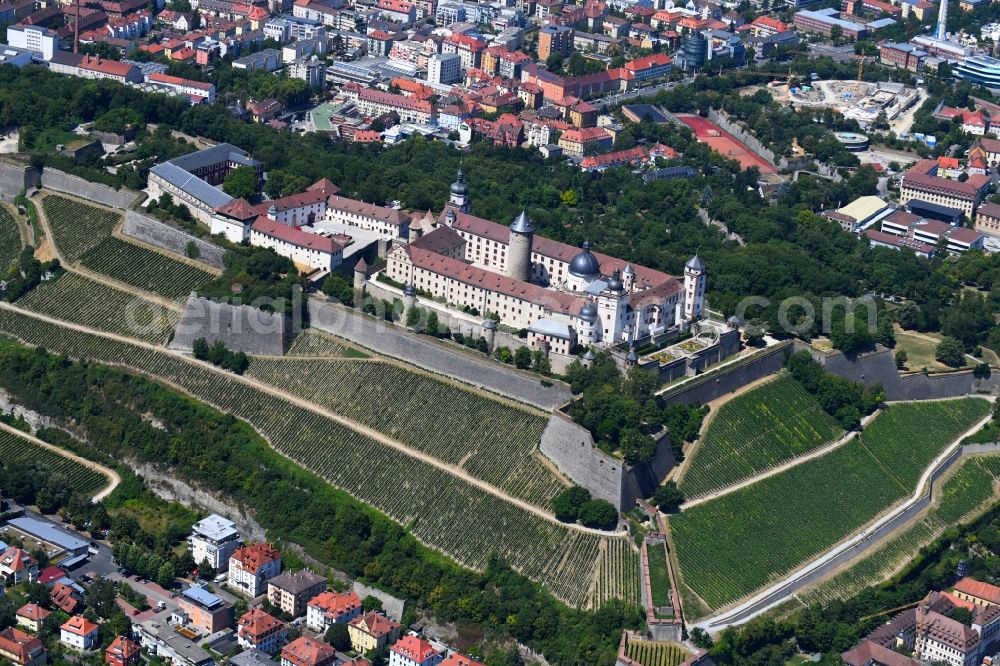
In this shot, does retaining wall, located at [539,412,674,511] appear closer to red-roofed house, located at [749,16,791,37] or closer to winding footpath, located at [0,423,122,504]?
winding footpath, located at [0,423,122,504]

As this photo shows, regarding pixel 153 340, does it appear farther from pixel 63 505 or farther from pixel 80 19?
pixel 80 19

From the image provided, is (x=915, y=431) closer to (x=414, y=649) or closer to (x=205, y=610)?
(x=414, y=649)

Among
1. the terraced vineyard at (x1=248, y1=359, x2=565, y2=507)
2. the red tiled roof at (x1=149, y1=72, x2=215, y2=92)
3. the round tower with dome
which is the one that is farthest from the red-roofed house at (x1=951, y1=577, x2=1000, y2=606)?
the red tiled roof at (x1=149, y1=72, x2=215, y2=92)

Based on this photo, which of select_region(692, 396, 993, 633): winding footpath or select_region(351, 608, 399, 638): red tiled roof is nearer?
select_region(351, 608, 399, 638): red tiled roof

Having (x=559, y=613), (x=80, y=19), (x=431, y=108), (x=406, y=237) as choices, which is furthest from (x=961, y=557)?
(x=80, y=19)

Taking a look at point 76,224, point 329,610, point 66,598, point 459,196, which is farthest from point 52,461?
point 459,196

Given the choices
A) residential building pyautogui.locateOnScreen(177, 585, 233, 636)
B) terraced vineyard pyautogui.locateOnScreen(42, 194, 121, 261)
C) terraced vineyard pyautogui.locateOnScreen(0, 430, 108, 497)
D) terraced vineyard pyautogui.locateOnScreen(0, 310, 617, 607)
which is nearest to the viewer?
residential building pyautogui.locateOnScreen(177, 585, 233, 636)
